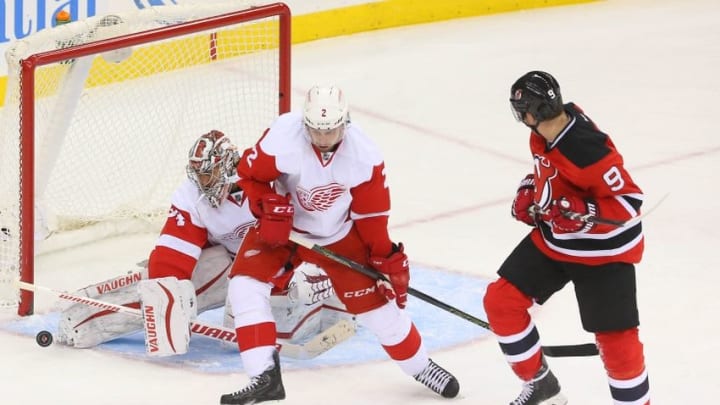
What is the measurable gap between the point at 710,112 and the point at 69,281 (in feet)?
11.4

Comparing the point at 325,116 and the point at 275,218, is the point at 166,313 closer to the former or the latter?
the point at 275,218

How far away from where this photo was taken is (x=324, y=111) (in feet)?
12.4

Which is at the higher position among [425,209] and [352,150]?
[352,150]

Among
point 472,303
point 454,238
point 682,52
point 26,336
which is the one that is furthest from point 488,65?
point 26,336

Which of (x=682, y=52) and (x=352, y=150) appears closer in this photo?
(x=352, y=150)

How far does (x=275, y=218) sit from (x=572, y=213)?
0.76m

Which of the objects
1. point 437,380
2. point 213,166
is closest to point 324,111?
point 213,166

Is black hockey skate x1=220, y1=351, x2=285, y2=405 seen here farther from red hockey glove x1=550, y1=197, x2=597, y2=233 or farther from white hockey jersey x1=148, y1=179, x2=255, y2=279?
red hockey glove x1=550, y1=197, x2=597, y2=233

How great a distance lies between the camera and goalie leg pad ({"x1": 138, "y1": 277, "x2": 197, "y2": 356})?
420 centimetres

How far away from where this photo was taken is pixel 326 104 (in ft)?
12.4

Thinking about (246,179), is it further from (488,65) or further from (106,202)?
(488,65)

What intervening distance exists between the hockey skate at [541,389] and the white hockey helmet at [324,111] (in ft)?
2.70

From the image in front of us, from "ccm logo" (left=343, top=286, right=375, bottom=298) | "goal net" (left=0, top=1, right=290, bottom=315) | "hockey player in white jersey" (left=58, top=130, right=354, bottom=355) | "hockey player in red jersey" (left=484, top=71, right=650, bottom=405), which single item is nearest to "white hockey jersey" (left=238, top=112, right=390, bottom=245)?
"ccm logo" (left=343, top=286, right=375, bottom=298)

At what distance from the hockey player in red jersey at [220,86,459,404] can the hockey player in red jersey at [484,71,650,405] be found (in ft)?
1.04
